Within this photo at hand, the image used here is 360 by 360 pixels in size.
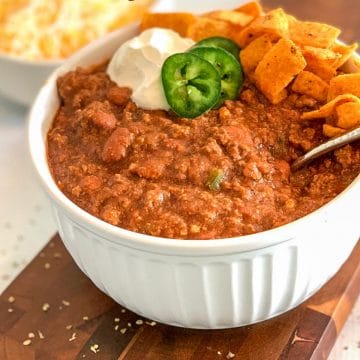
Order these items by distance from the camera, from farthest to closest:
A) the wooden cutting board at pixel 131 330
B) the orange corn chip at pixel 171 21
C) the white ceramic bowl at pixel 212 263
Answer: the orange corn chip at pixel 171 21 → the wooden cutting board at pixel 131 330 → the white ceramic bowl at pixel 212 263

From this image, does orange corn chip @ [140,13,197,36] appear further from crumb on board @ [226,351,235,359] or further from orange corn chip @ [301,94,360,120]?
crumb on board @ [226,351,235,359]

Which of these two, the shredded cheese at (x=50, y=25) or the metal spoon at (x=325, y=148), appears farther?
the shredded cheese at (x=50, y=25)

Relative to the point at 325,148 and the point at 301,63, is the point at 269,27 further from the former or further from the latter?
the point at 325,148

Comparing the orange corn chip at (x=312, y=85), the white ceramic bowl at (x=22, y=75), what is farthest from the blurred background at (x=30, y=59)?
the orange corn chip at (x=312, y=85)

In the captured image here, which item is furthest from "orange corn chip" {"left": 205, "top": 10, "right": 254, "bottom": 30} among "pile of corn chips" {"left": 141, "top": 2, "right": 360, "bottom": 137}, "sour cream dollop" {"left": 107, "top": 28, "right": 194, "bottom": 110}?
"sour cream dollop" {"left": 107, "top": 28, "right": 194, "bottom": 110}

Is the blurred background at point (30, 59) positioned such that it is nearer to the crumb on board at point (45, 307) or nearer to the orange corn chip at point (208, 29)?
the crumb on board at point (45, 307)

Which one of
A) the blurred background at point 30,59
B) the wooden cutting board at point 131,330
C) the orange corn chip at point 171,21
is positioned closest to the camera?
the wooden cutting board at point 131,330

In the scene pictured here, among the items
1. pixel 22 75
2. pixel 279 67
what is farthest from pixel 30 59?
pixel 279 67
